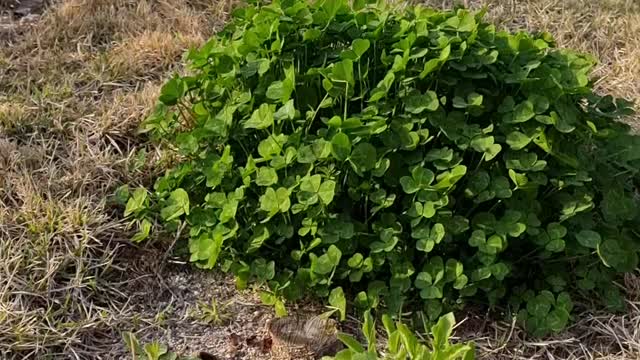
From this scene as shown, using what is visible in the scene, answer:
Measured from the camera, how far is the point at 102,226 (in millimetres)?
2443

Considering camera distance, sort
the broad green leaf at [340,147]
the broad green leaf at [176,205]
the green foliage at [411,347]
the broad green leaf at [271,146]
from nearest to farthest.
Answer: the green foliage at [411,347]
the broad green leaf at [340,147]
the broad green leaf at [271,146]
the broad green leaf at [176,205]

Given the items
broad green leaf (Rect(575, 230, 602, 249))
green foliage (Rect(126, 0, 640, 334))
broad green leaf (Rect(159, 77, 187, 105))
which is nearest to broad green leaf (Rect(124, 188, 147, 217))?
green foliage (Rect(126, 0, 640, 334))

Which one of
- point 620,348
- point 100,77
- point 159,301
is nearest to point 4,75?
point 100,77

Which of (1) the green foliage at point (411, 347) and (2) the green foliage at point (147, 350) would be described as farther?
(2) the green foliage at point (147, 350)

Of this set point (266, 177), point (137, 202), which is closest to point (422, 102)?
point (266, 177)

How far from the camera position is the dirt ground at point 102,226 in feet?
7.29

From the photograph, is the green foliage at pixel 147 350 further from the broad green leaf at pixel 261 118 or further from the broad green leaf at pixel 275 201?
the broad green leaf at pixel 261 118

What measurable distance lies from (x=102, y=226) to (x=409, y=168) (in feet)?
3.03

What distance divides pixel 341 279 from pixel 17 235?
929 millimetres

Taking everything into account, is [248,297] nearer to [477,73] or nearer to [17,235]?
[17,235]

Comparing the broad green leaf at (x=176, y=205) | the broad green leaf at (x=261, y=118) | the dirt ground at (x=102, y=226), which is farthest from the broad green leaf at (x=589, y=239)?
the broad green leaf at (x=176, y=205)

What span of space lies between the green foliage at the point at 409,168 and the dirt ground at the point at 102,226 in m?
0.10

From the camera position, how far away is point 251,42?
7.58 feet

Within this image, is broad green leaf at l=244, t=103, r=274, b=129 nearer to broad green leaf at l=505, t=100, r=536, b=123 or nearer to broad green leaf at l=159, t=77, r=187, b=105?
broad green leaf at l=159, t=77, r=187, b=105
